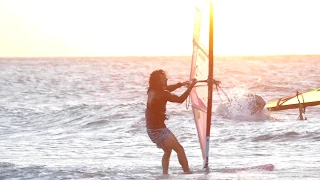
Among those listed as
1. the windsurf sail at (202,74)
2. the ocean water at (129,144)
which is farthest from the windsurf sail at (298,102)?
the windsurf sail at (202,74)

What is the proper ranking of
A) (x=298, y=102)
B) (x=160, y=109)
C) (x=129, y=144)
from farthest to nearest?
(x=298, y=102) → (x=129, y=144) → (x=160, y=109)

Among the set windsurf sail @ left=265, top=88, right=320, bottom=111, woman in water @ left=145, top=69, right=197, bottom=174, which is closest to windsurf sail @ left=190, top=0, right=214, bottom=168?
woman in water @ left=145, top=69, right=197, bottom=174

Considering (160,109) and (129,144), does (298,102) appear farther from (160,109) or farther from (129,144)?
(160,109)

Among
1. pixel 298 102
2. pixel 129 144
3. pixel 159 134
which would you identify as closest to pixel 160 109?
pixel 159 134

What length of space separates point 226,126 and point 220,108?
390cm

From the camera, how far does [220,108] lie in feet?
68.5

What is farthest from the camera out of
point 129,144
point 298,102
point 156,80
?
point 298,102

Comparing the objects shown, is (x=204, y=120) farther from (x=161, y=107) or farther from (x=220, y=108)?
(x=220, y=108)

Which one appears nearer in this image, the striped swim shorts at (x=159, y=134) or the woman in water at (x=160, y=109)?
the woman in water at (x=160, y=109)

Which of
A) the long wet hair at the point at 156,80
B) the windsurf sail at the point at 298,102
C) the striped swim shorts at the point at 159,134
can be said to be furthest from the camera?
the windsurf sail at the point at 298,102

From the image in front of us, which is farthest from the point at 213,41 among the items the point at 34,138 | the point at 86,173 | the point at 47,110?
the point at 47,110

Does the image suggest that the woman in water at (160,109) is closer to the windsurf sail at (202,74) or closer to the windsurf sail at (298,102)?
the windsurf sail at (202,74)

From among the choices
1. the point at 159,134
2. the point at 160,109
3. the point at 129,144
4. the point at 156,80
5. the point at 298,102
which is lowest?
the point at 129,144

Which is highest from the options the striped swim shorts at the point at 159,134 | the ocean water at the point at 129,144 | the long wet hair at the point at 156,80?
the long wet hair at the point at 156,80
